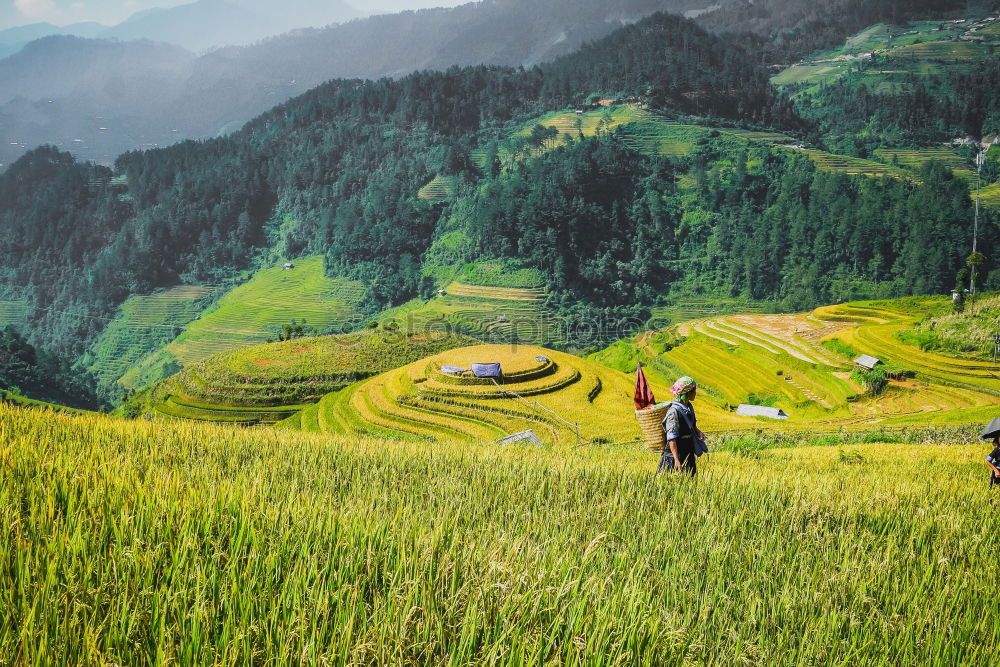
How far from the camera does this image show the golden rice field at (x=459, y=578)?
6.41 ft

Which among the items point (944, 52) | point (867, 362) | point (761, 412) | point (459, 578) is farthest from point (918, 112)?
point (459, 578)

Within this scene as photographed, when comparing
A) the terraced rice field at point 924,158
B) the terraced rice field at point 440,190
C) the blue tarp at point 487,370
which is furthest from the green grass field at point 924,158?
the blue tarp at point 487,370

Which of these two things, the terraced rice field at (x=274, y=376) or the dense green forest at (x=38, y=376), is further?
the dense green forest at (x=38, y=376)

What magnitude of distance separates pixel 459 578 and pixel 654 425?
3.91 metres

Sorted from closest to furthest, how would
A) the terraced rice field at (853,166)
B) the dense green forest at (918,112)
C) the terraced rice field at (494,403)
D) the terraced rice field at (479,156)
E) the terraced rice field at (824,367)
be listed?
the terraced rice field at (824,367), the terraced rice field at (494,403), the terraced rice field at (853,166), the dense green forest at (918,112), the terraced rice field at (479,156)

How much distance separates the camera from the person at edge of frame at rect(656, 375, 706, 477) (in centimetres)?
584

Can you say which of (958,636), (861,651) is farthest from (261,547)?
(958,636)

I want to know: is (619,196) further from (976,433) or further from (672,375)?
(976,433)

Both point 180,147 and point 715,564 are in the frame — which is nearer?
point 715,564

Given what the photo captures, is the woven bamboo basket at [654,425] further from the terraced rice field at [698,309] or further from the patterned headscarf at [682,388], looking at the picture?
the terraced rice field at [698,309]

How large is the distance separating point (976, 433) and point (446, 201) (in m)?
151

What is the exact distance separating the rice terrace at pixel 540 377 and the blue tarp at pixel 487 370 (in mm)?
381

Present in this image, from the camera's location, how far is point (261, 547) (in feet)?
8.34

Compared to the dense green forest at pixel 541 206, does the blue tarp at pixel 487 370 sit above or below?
below
